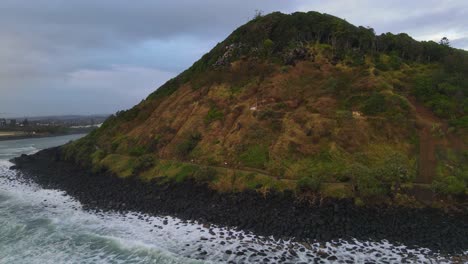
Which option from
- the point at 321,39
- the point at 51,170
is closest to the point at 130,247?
the point at 51,170

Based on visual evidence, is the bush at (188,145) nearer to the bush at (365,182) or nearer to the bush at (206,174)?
the bush at (206,174)

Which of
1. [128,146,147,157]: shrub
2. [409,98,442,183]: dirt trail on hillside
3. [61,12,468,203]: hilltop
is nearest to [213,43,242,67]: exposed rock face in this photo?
[61,12,468,203]: hilltop

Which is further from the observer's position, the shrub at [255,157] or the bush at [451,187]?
the shrub at [255,157]

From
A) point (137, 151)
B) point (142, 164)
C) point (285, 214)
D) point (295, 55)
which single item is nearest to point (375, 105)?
point (295, 55)

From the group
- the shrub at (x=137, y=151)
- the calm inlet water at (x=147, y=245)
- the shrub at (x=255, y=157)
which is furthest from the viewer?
the shrub at (x=137, y=151)

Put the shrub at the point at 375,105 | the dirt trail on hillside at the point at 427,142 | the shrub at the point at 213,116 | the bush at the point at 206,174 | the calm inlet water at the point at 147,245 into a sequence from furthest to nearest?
the shrub at the point at 213,116 → the shrub at the point at 375,105 → the bush at the point at 206,174 → the dirt trail on hillside at the point at 427,142 → the calm inlet water at the point at 147,245

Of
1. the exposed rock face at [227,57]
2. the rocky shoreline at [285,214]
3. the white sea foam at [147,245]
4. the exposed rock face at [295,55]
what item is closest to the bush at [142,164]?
the rocky shoreline at [285,214]

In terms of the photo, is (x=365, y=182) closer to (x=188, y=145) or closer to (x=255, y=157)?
(x=255, y=157)
